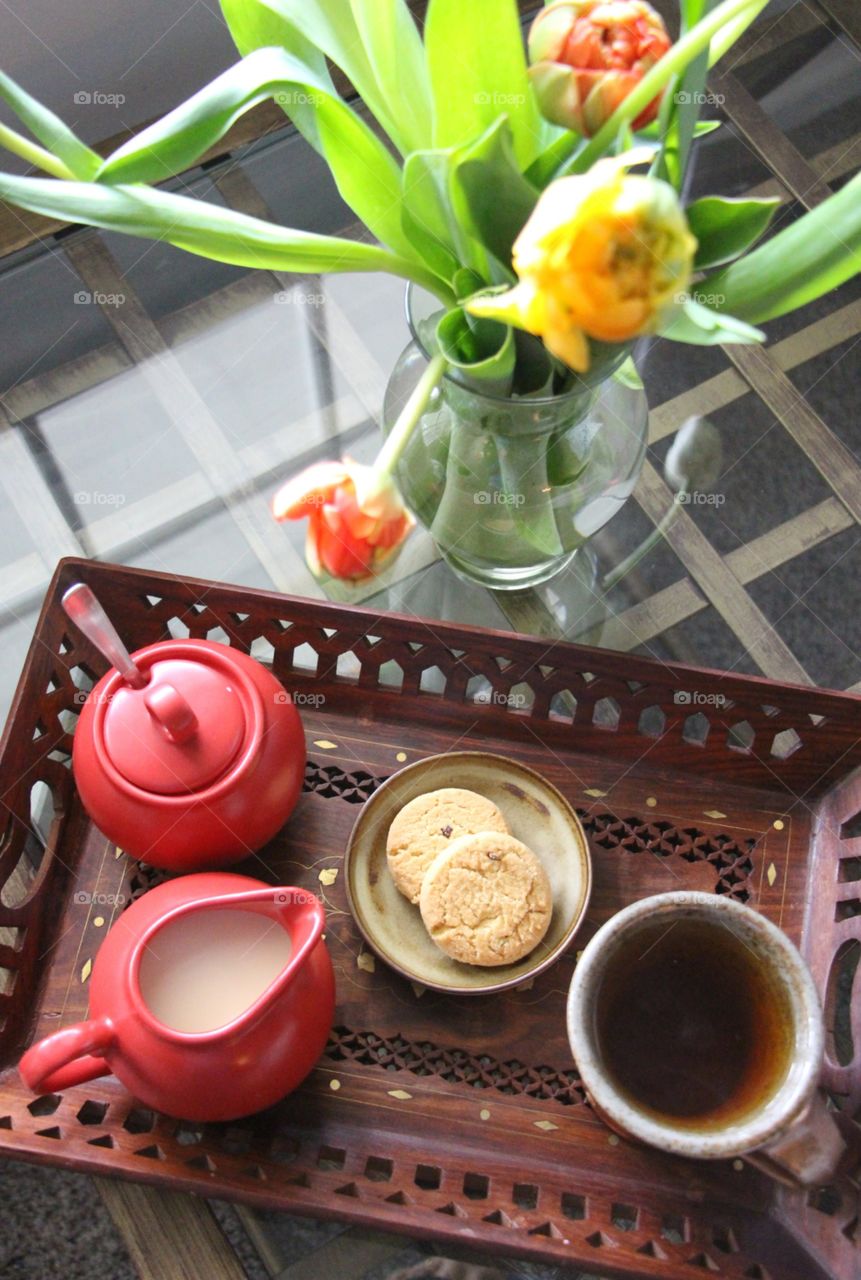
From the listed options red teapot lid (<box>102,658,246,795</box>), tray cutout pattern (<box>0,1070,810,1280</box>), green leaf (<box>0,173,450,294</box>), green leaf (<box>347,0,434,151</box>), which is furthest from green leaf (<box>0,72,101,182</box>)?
tray cutout pattern (<box>0,1070,810,1280</box>)

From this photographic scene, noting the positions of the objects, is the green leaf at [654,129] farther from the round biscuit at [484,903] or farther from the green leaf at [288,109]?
the round biscuit at [484,903]

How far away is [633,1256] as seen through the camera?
0.62 metres

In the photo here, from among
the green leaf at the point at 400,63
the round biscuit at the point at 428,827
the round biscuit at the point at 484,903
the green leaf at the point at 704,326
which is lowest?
the round biscuit at the point at 484,903

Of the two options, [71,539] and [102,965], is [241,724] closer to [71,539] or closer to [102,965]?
[102,965]

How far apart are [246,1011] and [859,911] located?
1.17 ft

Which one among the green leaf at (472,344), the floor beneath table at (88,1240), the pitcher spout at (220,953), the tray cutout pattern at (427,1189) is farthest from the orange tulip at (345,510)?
the floor beneath table at (88,1240)

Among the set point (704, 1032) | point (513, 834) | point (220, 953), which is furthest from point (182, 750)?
point (704, 1032)

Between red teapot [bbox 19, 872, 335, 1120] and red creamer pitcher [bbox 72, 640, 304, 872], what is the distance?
0.03 meters

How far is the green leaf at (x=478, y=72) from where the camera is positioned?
1.68 feet

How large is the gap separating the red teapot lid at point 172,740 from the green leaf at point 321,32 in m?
0.30

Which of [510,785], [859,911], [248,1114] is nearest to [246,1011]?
[248,1114]

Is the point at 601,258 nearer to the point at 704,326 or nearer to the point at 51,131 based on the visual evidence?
the point at 704,326

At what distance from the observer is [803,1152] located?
55cm

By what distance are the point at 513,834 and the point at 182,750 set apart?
0.69 ft
